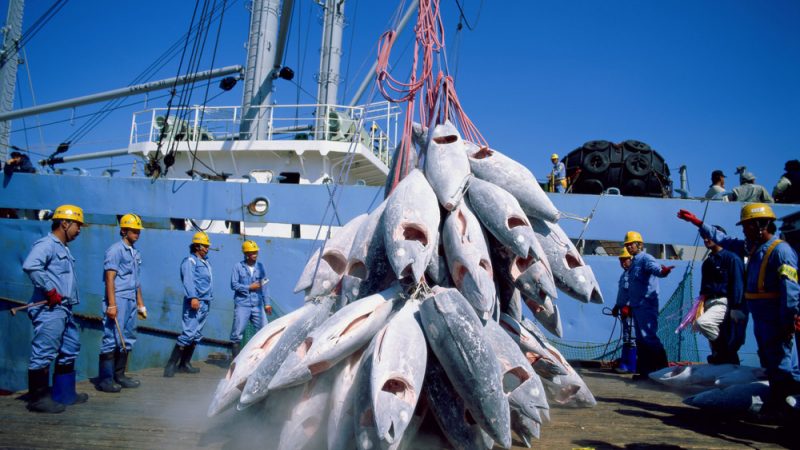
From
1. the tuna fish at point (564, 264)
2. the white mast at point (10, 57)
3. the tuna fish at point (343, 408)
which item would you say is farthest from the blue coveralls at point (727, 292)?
the white mast at point (10, 57)

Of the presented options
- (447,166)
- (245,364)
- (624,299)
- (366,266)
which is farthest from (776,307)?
(245,364)

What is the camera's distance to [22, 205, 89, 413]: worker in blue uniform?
13.7 ft

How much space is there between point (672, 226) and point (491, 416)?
8364 millimetres

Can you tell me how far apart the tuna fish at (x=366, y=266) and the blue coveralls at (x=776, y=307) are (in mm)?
2959

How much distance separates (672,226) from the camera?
9359mm

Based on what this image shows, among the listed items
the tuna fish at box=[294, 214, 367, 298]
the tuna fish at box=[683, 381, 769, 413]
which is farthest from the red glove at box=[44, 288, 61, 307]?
the tuna fish at box=[683, 381, 769, 413]

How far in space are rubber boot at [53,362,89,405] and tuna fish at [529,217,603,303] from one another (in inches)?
159

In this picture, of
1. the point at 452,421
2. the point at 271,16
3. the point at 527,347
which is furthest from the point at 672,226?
the point at 271,16

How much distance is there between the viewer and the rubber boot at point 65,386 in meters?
4.23

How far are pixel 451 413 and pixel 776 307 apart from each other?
288cm

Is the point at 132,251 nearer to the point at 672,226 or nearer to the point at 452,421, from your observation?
the point at 452,421

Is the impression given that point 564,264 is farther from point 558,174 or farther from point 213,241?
point 558,174

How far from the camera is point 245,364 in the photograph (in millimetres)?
3211

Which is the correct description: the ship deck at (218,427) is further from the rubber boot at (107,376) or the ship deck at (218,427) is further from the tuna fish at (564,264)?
the tuna fish at (564,264)
